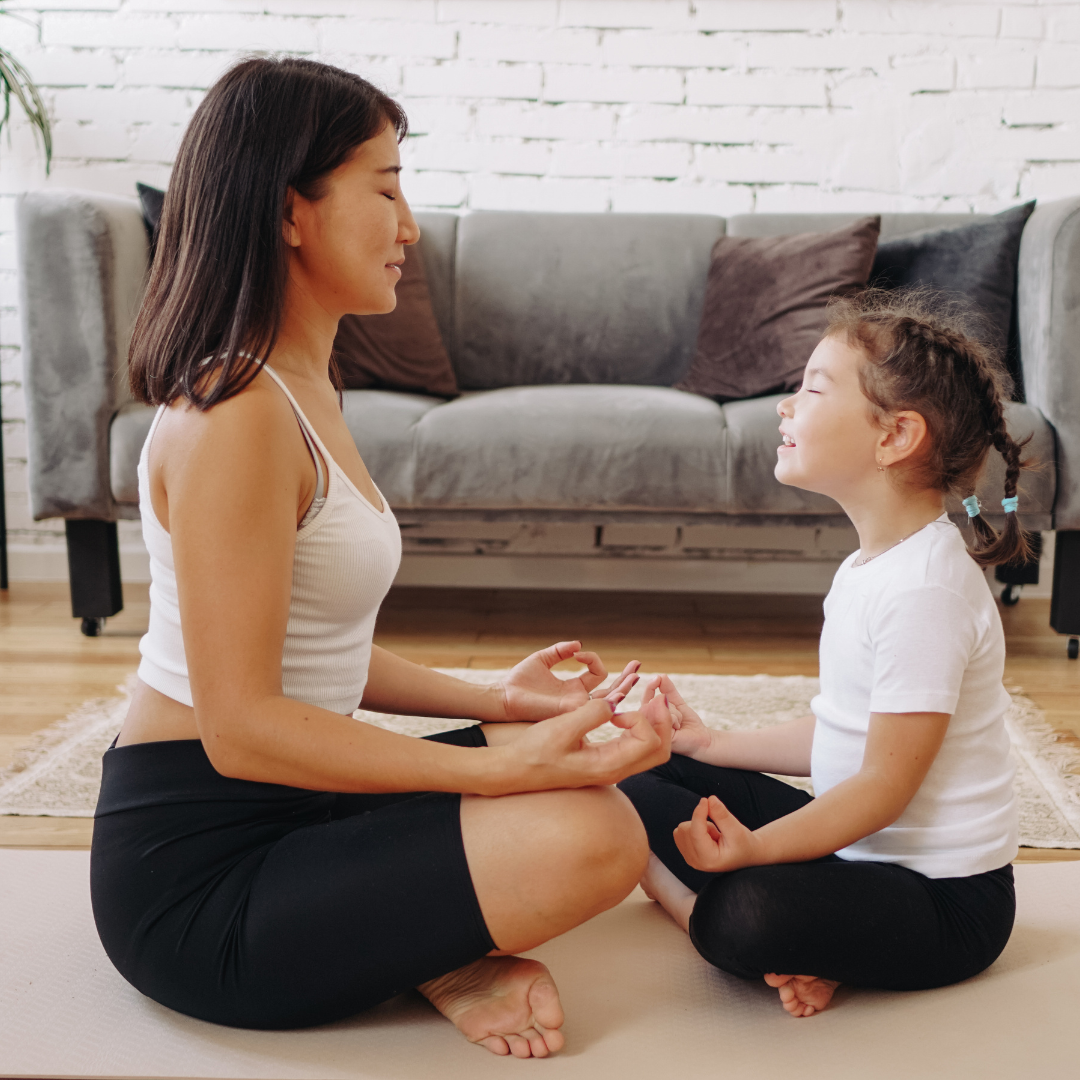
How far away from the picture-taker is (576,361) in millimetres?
2527

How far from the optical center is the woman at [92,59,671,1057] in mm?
806

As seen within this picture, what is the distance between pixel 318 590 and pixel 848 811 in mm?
478

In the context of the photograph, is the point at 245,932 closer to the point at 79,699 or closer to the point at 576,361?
the point at 79,699

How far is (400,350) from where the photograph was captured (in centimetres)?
237

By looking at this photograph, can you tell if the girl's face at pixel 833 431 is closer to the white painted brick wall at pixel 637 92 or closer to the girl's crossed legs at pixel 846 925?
the girl's crossed legs at pixel 846 925

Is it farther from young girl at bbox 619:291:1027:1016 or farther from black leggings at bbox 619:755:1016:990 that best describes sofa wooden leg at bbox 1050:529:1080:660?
black leggings at bbox 619:755:1016:990

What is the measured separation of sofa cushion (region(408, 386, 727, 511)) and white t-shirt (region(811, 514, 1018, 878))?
1.05 meters

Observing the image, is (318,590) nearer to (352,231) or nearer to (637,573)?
(352,231)

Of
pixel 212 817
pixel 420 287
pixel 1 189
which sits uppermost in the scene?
pixel 1 189

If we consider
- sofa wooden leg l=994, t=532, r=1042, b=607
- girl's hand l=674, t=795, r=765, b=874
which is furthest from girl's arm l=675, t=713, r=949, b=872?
sofa wooden leg l=994, t=532, r=1042, b=607

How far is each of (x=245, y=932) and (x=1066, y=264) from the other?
6.22 feet

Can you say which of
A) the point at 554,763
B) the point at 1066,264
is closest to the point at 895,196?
the point at 1066,264

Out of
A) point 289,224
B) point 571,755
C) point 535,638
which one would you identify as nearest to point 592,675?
point 571,755

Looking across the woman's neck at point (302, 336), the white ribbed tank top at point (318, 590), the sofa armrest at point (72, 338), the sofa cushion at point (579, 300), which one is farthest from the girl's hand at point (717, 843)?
the sofa cushion at point (579, 300)
